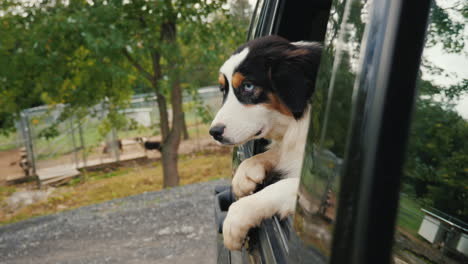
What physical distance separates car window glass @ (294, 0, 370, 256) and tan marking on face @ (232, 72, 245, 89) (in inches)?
45.4

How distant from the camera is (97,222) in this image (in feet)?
22.8

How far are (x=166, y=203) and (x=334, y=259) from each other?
717 cm

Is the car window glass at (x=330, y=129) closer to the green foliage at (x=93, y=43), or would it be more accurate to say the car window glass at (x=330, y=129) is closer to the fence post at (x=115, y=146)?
the green foliage at (x=93, y=43)

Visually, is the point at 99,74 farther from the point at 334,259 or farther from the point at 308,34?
the point at 334,259

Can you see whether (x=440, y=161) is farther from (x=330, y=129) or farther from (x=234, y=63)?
(x=234, y=63)

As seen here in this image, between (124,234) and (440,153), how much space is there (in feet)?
19.7

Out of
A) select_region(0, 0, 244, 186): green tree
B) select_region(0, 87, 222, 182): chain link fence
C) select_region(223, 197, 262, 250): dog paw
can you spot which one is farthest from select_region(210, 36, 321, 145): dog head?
select_region(0, 87, 222, 182): chain link fence

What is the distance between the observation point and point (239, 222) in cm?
146

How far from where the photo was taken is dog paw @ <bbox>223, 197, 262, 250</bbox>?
1.46m

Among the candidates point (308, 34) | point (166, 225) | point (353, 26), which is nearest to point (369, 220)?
point (353, 26)

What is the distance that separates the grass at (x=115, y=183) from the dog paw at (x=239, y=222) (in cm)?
1053

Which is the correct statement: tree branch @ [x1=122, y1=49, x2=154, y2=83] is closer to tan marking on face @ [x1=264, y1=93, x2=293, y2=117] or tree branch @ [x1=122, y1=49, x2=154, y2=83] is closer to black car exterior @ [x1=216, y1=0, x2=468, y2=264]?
tan marking on face @ [x1=264, y1=93, x2=293, y2=117]

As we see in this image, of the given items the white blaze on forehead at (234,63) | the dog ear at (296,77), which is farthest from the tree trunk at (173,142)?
the dog ear at (296,77)

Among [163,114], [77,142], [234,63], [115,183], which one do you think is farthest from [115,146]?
[234,63]
